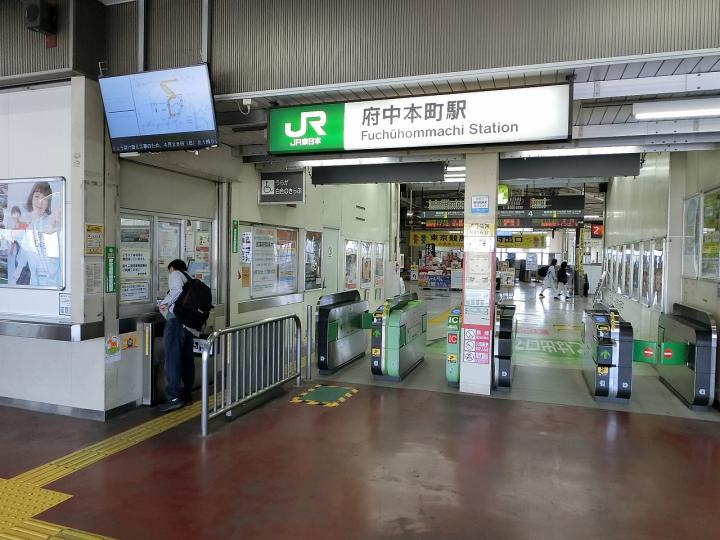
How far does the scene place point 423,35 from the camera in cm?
425

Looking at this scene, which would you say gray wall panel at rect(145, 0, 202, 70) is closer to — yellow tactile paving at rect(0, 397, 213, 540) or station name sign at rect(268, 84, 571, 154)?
station name sign at rect(268, 84, 571, 154)

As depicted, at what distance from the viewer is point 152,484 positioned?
371cm

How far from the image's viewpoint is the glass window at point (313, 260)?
373 inches

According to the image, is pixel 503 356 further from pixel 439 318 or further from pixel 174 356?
pixel 439 318

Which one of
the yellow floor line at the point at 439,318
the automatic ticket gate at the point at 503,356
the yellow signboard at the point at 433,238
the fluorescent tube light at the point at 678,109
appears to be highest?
the fluorescent tube light at the point at 678,109

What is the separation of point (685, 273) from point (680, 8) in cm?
452

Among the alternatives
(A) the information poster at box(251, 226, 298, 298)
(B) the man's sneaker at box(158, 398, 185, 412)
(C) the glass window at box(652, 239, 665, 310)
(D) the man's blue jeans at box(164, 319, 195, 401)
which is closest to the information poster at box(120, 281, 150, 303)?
(D) the man's blue jeans at box(164, 319, 195, 401)

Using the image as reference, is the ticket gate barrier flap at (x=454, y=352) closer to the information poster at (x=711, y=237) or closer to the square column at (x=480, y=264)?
the square column at (x=480, y=264)

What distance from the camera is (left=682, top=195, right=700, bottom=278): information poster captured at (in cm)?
660

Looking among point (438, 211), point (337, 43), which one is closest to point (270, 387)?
point (337, 43)

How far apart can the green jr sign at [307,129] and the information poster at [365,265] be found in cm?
757

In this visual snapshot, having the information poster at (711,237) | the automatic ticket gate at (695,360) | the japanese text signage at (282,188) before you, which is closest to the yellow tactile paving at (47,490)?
the japanese text signage at (282,188)

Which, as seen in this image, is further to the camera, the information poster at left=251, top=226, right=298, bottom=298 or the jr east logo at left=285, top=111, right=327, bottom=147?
the information poster at left=251, top=226, right=298, bottom=298

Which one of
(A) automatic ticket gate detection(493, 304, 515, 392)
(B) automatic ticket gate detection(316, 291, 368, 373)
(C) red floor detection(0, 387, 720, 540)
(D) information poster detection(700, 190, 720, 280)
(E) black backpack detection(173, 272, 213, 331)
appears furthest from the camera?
(B) automatic ticket gate detection(316, 291, 368, 373)
